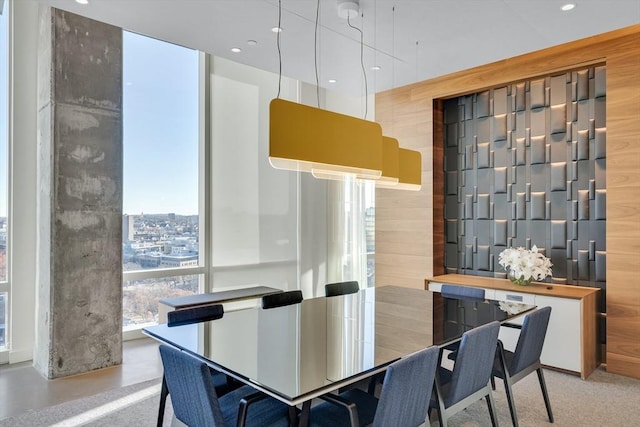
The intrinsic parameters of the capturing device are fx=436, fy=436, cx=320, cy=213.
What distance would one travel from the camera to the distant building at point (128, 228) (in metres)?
5.07

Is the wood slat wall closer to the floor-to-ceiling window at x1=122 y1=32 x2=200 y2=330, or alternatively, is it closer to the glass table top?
the glass table top

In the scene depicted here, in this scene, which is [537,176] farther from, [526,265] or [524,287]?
[524,287]

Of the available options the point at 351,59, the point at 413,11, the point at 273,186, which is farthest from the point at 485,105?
the point at 273,186

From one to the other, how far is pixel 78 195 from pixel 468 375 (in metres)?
3.59

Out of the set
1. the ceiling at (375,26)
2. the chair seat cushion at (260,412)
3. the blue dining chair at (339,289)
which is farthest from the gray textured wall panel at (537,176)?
the chair seat cushion at (260,412)

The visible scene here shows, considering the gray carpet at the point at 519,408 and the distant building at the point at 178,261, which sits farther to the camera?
the distant building at the point at 178,261

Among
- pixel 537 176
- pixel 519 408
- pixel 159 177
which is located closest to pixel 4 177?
pixel 159 177

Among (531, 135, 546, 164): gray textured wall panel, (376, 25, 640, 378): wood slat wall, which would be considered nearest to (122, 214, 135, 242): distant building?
(376, 25, 640, 378): wood slat wall

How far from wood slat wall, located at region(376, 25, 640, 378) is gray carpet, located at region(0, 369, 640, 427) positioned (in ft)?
1.81

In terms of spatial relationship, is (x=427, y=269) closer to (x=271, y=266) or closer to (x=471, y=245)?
(x=471, y=245)

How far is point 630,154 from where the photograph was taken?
3795 mm

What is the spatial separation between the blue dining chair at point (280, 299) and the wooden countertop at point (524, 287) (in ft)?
6.14

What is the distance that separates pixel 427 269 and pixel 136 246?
3436mm

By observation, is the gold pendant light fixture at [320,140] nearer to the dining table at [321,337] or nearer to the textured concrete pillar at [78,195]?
the dining table at [321,337]
